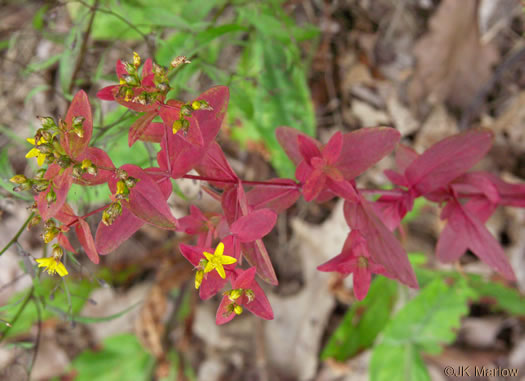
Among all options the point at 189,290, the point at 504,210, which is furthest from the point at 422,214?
the point at 189,290

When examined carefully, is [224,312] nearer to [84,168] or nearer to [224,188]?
[224,188]

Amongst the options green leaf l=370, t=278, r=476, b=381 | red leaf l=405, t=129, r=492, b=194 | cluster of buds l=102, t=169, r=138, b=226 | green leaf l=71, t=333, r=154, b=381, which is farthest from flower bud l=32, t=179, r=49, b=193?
green leaf l=71, t=333, r=154, b=381

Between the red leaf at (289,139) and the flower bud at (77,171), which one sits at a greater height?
the flower bud at (77,171)

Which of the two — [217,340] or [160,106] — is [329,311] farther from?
[160,106]

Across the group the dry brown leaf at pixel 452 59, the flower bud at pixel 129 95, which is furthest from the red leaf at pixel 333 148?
the dry brown leaf at pixel 452 59

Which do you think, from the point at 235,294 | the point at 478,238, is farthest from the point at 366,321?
Result: the point at 235,294

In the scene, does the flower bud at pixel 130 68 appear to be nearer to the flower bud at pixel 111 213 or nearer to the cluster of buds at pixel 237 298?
the flower bud at pixel 111 213

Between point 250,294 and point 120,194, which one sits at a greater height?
point 120,194
